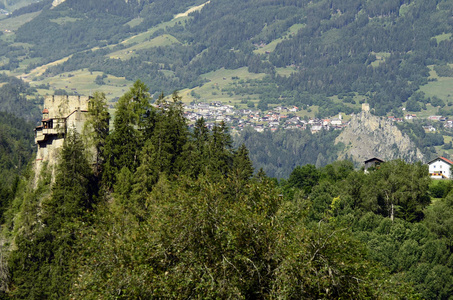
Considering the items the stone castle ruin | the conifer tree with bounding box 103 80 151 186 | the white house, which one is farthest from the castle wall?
the white house

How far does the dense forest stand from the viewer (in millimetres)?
30531

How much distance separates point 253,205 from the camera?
36.3 meters

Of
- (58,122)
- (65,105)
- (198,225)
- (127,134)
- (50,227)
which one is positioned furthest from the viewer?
(65,105)

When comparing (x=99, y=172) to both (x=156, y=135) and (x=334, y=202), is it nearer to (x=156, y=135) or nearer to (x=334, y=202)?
(x=156, y=135)

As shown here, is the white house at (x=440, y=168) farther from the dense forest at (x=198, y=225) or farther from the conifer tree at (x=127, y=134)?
the conifer tree at (x=127, y=134)

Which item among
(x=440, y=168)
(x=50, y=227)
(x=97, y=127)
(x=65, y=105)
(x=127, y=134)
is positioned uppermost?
(x=65, y=105)

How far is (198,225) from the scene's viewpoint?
31.7m

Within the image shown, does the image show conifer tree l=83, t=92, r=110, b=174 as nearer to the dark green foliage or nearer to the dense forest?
the dense forest

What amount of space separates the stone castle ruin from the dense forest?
3.99ft

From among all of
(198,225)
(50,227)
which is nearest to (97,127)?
(50,227)

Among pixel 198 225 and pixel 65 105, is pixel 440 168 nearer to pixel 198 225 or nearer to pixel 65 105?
pixel 65 105

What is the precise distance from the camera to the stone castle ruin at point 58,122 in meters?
73.4

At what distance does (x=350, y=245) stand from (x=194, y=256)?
8.71 m

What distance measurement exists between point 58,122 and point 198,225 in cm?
4618
